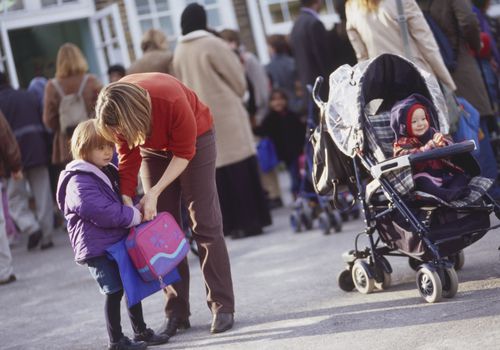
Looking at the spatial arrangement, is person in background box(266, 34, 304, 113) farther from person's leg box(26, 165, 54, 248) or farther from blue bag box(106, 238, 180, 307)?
blue bag box(106, 238, 180, 307)

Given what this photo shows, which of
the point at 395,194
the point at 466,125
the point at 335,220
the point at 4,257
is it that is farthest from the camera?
the point at 4,257

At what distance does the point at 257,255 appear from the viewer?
9500mm

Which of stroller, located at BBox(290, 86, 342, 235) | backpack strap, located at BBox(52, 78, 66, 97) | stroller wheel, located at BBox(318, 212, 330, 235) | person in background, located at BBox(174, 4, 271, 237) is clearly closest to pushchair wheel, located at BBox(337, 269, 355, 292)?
stroller, located at BBox(290, 86, 342, 235)

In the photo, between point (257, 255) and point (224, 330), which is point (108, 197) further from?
point (257, 255)

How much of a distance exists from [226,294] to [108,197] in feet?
2.98

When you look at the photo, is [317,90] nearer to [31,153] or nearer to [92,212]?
[92,212]

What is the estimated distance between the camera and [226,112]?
10.5m

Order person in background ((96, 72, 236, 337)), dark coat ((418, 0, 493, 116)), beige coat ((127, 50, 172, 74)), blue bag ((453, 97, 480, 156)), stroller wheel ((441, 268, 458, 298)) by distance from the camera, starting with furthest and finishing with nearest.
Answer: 1. beige coat ((127, 50, 172, 74))
2. dark coat ((418, 0, 493, 116))
3. blue bag ((453, 97, 480, 156))
4. stroller wheel ((441, 268, 458, 298))
5. person in background ((96, 72, 236, 337))

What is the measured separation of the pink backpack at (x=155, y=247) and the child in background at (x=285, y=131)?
589 centimetres

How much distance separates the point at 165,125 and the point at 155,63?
4788 mm

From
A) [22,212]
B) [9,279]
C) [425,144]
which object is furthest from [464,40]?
[22,212]

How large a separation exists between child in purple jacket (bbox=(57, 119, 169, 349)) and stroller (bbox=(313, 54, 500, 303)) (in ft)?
4.71

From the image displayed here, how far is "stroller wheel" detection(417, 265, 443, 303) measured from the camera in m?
6.03

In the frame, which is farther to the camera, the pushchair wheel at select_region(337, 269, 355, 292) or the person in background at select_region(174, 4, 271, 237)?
the person in background at select_region(174, 4, 271, 237)
